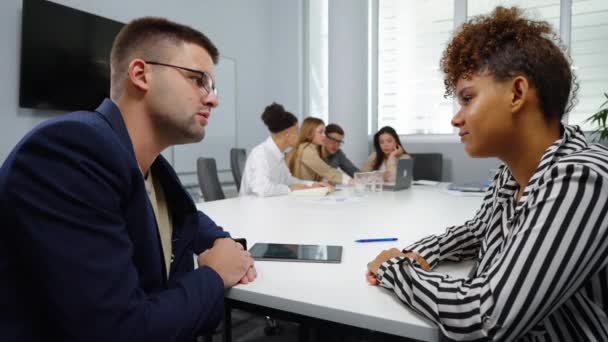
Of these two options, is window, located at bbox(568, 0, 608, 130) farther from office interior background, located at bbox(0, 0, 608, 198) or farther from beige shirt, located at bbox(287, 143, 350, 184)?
beige shirt, located at bbox(287, 143, 350, 184)

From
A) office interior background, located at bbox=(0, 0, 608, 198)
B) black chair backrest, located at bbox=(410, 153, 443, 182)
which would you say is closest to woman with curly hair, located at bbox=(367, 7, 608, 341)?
black chair backrest, located at bbox=(410, 153, 443, 182)

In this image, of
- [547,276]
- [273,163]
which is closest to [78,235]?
[547,276]

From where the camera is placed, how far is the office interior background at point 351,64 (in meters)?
4.44

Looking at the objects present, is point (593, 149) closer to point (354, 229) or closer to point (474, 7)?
point (354, 229)

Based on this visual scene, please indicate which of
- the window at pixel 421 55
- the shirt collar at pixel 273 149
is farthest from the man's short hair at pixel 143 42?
the window at pixel 421 55

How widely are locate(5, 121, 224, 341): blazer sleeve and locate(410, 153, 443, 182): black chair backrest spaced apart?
442 cm

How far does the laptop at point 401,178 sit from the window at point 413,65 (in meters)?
2.29

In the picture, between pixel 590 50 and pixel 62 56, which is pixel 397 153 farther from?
pixel 62 56

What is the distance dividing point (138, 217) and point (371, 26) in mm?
5180

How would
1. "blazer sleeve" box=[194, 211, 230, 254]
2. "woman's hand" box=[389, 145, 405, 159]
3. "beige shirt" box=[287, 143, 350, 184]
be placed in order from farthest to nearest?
1. "woman's hand" box=[389, 145, 405, 159]
2. "beige shirt" box=[287, 143, 350, 184]
3. "blazer sleeve" box=[194, 211, 230, 254]

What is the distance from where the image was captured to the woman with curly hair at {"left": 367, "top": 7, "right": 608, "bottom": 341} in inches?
25.3

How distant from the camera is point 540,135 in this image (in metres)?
0.83

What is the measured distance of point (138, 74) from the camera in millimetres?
970

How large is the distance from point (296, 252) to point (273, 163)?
6.21 feet
